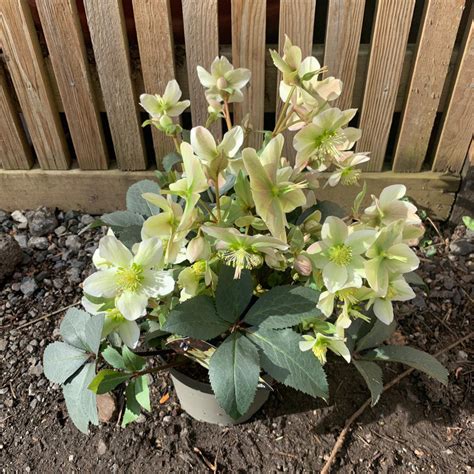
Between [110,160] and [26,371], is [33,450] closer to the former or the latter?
[26,371]

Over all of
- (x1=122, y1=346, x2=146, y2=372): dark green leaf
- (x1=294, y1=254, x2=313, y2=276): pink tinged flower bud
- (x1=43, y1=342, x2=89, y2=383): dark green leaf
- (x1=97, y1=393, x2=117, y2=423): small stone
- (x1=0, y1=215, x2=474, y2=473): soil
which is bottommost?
(x1=0, y1=215, x2=474, y2=473): soil

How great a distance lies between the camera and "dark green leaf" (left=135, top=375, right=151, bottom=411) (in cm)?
101

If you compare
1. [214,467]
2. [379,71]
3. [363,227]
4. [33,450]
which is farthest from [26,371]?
[379,71]

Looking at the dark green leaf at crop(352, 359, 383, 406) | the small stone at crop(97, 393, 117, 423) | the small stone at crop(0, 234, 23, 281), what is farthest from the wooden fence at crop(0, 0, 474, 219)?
the dark green leaf at crop(352, 359, 383, 406)

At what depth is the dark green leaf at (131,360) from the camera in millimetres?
1007

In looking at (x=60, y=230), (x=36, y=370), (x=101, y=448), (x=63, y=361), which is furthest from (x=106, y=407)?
(x=60, y=230)

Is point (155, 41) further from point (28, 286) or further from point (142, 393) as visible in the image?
point (142, 393)

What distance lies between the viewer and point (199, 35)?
1562 mm

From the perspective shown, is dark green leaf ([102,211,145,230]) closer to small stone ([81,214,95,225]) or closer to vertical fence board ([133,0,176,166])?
vertical fence board ([133,0,176,166])

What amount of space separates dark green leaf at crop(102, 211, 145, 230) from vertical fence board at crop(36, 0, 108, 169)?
738 millimetres

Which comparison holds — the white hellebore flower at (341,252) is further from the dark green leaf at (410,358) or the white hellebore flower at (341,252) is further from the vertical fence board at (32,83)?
the vertical fence board at (32,83)

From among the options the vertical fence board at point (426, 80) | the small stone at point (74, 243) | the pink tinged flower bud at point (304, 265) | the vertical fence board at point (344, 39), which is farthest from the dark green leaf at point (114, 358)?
the vertical fence board at point (426, 80)

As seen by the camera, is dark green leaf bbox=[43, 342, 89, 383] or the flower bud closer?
the flower bud

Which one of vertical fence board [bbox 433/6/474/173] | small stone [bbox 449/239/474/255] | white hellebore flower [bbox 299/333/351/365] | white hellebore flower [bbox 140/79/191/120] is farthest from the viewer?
small stone [bbox 449/239/474/255]
